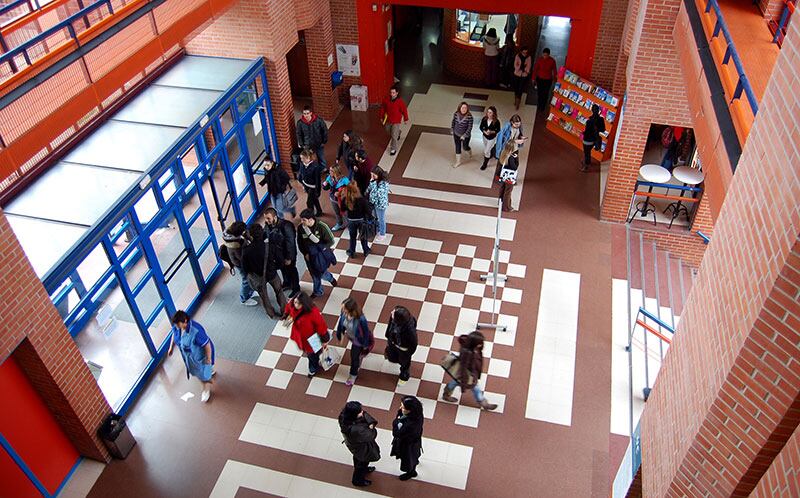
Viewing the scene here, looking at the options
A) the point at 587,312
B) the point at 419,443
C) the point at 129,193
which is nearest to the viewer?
the point at 419,443

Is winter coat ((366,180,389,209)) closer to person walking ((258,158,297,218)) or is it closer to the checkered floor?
the checkered floor

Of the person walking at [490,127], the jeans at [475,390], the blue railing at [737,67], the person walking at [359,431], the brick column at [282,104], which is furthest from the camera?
the person walking at [490,127]

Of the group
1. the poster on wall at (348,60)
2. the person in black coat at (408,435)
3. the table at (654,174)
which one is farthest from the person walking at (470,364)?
the poster on wall at (348,60)

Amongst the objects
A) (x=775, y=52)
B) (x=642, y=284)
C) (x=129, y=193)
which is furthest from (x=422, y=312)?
(x=775, y=52)

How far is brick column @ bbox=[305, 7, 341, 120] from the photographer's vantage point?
1312 cm

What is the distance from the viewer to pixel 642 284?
31.9ft

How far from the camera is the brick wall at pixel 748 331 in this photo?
10.8ft

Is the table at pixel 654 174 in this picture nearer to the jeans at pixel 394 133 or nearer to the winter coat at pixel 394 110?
the winter coat at pixel 394 110

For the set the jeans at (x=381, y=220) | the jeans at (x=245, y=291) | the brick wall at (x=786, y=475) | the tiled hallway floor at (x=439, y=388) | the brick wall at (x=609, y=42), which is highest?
the brick wall at (x=786, y=475)

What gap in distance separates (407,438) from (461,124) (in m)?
6.91

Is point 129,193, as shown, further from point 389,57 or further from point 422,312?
point 389,57

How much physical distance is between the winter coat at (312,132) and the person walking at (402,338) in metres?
4.83

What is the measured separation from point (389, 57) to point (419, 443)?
10.0 metres

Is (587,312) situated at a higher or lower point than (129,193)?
lower
